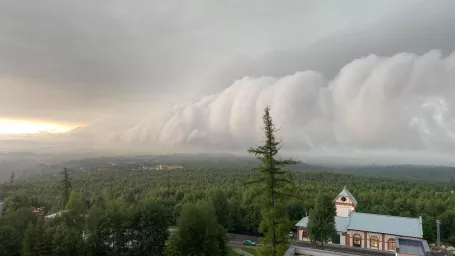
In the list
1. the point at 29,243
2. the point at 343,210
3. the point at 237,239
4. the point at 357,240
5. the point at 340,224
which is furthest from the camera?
the point at 343,210

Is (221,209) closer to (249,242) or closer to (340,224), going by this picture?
(249,242)

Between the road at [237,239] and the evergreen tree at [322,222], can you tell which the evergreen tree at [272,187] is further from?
the road at [237,239]

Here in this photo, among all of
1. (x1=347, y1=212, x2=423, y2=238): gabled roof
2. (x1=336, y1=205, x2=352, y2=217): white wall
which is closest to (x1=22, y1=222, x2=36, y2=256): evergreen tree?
(x1=347, y1=212, x2=423, y2=238): gabled roof

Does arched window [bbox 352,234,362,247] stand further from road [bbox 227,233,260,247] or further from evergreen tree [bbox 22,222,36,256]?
evergreen tree [bbox 22,222,36,256]

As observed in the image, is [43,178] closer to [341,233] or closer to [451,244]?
[341,233]

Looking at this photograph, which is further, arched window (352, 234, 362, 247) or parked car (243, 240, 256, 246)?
parked car (243, 240, 256, 246)

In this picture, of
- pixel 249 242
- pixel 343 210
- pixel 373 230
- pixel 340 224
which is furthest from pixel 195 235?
pixel 343 210
